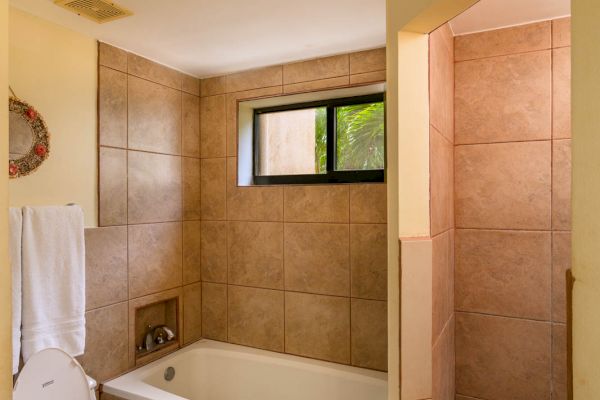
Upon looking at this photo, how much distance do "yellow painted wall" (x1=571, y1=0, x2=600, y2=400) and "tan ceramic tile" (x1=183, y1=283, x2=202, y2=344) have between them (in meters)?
2.48

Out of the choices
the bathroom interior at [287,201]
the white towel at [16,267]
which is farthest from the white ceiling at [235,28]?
the white towel at [16,267]

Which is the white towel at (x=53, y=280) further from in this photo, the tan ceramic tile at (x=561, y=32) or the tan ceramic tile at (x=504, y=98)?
the tan ceramic tile at (x=561, y=32)

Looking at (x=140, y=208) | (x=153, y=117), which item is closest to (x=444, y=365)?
(x=140, y=208)

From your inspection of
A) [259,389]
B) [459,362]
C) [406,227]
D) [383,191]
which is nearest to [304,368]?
[259,389]

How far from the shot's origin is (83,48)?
6.72 ft

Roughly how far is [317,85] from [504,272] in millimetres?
1500

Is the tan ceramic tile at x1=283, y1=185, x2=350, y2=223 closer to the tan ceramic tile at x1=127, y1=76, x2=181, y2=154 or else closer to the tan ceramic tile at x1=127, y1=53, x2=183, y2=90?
the tan ceramic tile at x1=127, y1=76, x2=181, y2=154

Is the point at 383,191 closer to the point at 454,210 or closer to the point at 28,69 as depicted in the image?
the point at 454,210

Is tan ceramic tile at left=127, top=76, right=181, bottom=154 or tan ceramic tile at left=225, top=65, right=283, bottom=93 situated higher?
tan ceramic tile at left=225, top=65, right=283, bottom=93

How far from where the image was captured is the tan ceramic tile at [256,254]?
8.36ft

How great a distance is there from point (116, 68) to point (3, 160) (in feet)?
6.25

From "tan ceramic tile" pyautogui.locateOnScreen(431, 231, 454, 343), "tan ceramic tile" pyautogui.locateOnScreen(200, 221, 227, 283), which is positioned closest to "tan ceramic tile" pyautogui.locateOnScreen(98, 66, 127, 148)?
"tan ceramic tile" pyautogui.locateOnScreen(200, 221, 227, 283)

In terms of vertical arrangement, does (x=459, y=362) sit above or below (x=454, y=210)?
below

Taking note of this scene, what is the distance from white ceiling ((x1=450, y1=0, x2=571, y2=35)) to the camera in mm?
1660
